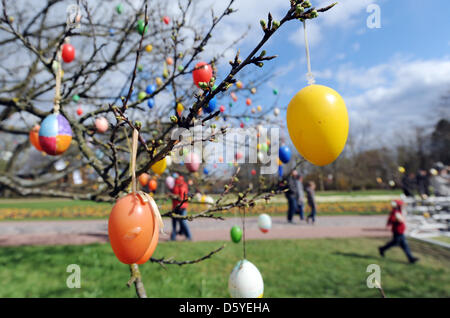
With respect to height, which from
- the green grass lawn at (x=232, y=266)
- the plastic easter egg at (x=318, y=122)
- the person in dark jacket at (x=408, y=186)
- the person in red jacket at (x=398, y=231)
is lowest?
the green grass lawn at (x=232, y=266)

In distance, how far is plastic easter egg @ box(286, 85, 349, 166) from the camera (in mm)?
1148

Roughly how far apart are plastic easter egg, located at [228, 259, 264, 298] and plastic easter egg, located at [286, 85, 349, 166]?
1086 mm

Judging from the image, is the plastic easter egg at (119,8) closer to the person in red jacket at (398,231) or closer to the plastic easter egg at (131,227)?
the plastic easter egg at (131,227)

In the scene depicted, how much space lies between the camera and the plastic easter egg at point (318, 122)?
115 centimetres

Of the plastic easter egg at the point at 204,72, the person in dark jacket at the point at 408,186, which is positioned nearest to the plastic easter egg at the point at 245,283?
the plastic easter egg at the point at 204,72

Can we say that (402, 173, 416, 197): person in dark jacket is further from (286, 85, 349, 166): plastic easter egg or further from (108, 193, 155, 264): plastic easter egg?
(108, 193, 155, 264): plastic easter egg

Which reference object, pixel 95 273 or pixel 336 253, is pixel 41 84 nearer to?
pixel 95 273

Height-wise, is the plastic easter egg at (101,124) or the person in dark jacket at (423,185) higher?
the plastic easter egg at (101,124)

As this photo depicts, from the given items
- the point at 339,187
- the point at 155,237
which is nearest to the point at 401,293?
the point at 155,237

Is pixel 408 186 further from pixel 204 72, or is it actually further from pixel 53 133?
pixel 53 133

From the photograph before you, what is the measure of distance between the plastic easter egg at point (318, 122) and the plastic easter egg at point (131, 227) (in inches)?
28.9

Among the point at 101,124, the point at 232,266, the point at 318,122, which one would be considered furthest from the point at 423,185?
the point at 318,122

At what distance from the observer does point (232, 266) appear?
553 cm

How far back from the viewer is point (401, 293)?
438 cm
